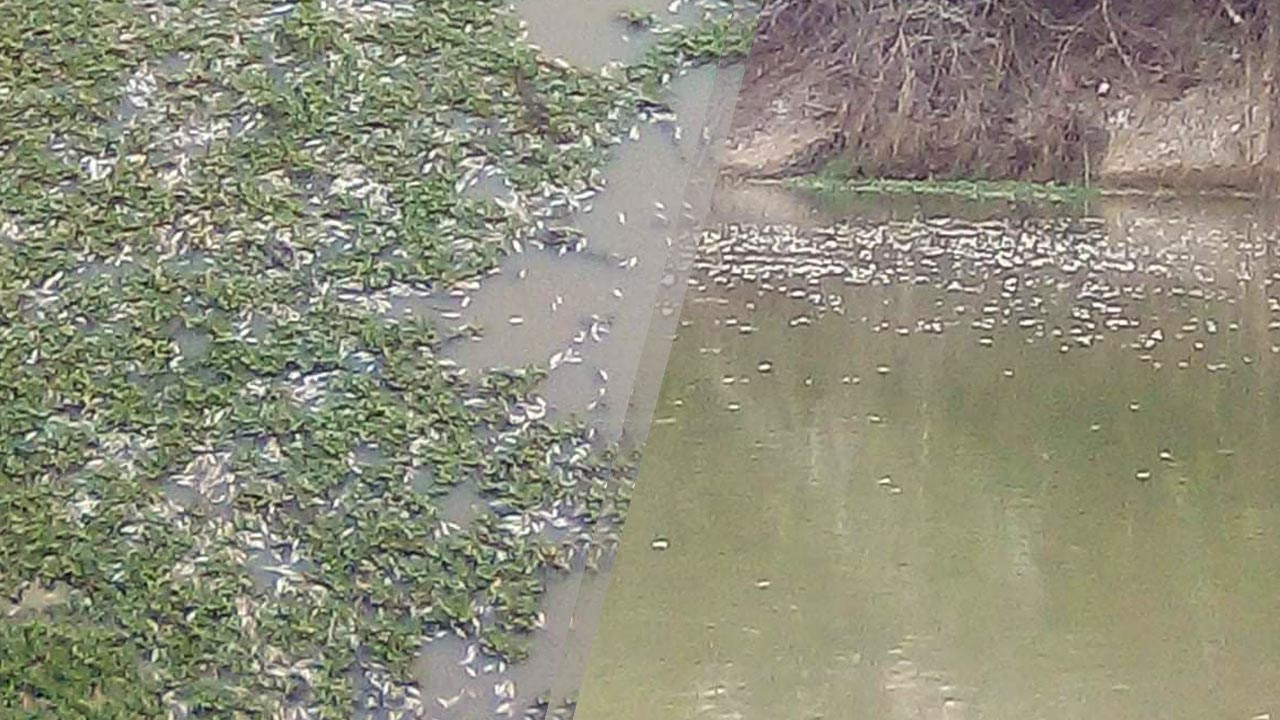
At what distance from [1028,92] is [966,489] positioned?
46 centimetres

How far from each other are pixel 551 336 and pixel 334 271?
0.53ft

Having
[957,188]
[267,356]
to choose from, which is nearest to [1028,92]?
[957,188]

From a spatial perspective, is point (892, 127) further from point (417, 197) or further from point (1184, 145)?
point (417, 197)

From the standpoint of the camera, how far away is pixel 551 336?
38.0 inches

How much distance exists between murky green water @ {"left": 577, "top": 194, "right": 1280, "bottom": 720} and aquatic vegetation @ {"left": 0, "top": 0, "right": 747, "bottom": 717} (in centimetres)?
12

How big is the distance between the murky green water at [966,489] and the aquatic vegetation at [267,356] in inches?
4.5

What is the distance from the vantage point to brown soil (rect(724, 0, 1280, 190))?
1.31m

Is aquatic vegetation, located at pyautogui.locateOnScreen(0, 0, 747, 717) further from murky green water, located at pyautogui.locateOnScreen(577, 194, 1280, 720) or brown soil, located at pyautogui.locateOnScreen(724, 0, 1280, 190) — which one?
brown soil, located at pyautogui.locateOnScreen(724, 0, 1280, 190)

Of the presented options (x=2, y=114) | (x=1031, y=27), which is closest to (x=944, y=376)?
(x=1031, y=27)

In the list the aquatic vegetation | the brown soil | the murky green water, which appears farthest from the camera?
the brown soil

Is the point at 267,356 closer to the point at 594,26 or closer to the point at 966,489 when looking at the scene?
the point at 594,26

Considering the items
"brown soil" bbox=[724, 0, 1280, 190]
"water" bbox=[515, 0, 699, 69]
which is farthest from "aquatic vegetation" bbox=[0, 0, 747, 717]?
"brown soil" bbox=[724, 0, 1280, 190]

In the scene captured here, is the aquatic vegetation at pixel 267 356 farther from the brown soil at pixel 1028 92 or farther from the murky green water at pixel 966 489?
the brown soil at pixel 1028 92

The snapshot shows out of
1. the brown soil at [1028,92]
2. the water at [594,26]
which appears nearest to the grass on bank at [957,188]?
the brown soil at [1028,92]
